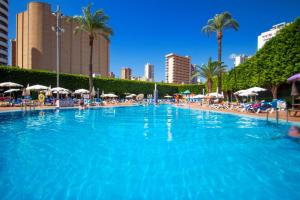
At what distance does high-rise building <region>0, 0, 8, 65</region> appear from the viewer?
56906mm

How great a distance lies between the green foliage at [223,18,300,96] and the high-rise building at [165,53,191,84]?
3982 inches

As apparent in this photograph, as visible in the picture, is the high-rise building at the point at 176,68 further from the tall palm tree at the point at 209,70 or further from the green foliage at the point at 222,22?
the green foliage at the point at 222,22

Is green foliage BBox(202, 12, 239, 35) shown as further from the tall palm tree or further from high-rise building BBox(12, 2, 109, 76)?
high-rise building BBox(12, 2, 109, 76)

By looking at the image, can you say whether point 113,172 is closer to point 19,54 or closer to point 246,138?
point 246,138

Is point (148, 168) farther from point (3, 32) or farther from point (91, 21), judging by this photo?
point (3, 32)

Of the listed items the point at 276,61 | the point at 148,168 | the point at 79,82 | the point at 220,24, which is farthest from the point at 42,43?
the point at 148,168

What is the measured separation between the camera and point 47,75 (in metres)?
30.9

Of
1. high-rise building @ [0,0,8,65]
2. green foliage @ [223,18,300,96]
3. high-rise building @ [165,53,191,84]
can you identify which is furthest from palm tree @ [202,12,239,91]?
high-rise building @ [165,53,191,84]

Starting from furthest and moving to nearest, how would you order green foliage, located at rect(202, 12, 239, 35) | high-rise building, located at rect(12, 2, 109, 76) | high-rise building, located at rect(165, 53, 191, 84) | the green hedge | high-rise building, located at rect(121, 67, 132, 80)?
high-rise building, located at rect(121, 67, 132, 80) < high-rise building, located at rect(165, 53, 191, 84) < high-rise building, located at rect(12, 2, 109, 76) < green foliage, located at rect(202, 12, 239, 35) < the green hedge

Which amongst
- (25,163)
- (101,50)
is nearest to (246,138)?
(25,163)

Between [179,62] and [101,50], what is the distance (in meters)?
70.6

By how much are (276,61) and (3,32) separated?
6725 centimetres

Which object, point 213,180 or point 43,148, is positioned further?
point 43,148

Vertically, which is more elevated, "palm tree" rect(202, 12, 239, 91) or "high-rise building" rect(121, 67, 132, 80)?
"high-rise building" rect(121, 67, 132, 80)
